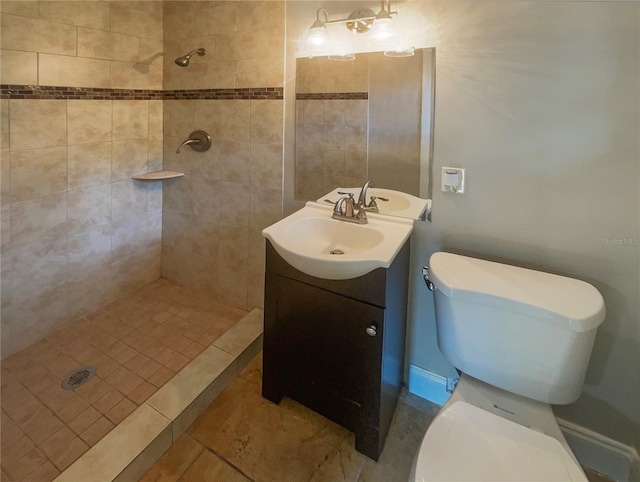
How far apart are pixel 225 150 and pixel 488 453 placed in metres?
1.96

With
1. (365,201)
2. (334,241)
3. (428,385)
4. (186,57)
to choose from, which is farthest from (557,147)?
(186,57)

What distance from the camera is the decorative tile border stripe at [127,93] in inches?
67.2

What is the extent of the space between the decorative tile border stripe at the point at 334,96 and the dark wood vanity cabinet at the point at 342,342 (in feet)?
2.46

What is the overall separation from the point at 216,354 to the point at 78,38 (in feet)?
6.11

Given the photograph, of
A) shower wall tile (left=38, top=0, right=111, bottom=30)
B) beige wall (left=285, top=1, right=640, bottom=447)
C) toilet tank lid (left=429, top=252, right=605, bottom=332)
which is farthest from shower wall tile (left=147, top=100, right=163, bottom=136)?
toilet tank lid (left=429, top=252, right=605, bottom=332)

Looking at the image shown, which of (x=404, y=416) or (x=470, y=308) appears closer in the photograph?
(x=470, y=308)

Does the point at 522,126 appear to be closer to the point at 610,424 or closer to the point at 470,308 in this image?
the point at 470,308

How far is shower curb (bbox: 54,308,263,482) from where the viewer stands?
1.25m

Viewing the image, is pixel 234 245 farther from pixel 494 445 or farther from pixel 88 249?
pixel 494 445

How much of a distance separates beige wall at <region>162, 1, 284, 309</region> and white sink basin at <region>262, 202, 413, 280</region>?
0.47 metres

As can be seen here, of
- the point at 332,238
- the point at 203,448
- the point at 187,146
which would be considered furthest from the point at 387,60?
the point at 203,448

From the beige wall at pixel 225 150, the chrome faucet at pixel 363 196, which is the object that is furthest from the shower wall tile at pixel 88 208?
the chrome faucet at pixel 363 196

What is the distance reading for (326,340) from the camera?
1.41 metres

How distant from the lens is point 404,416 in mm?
1609
